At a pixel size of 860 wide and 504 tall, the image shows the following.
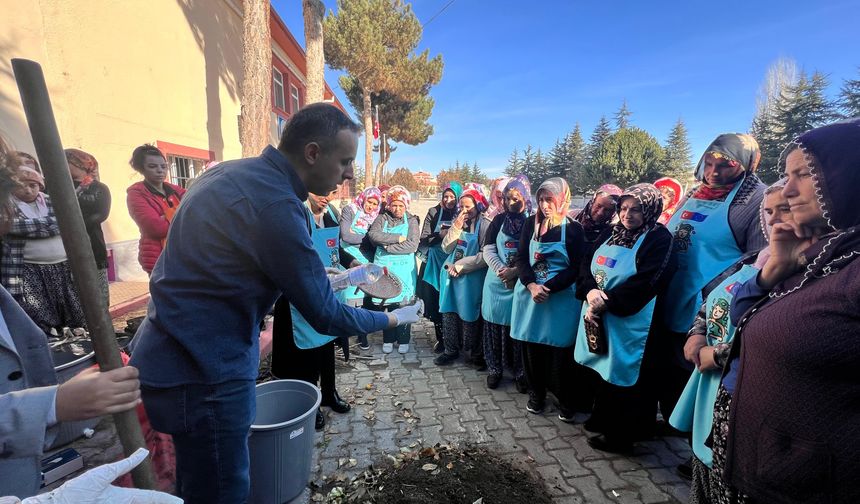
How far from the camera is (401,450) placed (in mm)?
2938

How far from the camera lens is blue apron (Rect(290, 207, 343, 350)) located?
10.2 ft

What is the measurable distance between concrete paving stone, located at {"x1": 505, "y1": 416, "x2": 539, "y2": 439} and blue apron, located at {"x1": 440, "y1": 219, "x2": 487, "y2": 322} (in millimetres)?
1234

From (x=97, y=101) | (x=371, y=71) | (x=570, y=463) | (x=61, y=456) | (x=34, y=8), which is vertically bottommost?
(x=570, y=463)

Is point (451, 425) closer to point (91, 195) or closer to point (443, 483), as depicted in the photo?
point (443, 483)

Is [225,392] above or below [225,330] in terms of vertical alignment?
below

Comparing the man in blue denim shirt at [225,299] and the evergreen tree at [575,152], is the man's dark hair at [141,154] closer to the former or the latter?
the man in blue denim shirt at [225,299]

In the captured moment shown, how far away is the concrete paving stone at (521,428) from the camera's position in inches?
124

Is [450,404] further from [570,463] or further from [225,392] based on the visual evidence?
[225,392]

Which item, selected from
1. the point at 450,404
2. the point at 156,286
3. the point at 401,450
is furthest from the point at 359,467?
the point at 156,286

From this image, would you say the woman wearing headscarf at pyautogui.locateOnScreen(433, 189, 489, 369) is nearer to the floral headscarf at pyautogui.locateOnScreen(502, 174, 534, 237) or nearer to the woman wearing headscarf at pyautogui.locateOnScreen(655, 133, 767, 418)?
the floral headscarf at pyautogui.locateOnScreen(502, 174, 534, 237)

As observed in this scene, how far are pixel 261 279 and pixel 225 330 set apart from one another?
0.23 meters

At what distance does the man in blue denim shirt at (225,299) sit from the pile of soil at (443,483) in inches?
42.7

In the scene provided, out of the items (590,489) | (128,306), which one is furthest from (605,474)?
(128,306)

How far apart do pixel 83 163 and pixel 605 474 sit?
5.22 meters
